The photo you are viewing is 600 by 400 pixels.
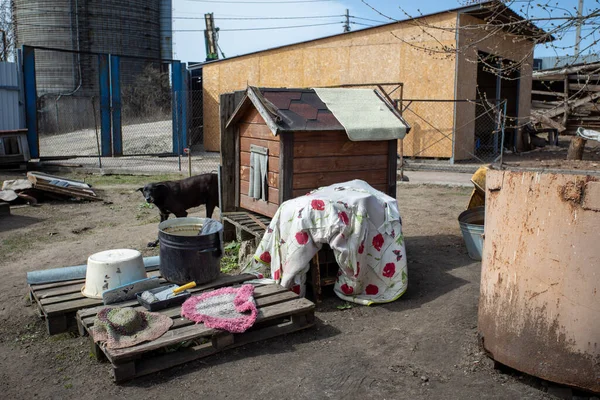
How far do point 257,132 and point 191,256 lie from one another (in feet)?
6.53

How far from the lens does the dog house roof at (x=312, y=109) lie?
17.0ft

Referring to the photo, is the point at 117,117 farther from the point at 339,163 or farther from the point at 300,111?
the point at 339,163

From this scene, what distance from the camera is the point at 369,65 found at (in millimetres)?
16281

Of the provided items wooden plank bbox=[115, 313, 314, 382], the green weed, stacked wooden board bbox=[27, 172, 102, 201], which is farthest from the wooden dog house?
stacked wooden board bbox=[27, 172, 102, 201]

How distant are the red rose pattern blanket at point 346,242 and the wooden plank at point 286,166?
1.71 ft

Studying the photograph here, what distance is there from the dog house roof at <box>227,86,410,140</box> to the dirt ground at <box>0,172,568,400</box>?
163 centimetres

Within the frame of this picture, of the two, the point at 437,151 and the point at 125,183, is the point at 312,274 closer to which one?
the point at 125,183

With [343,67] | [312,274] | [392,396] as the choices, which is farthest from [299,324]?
[343,67]

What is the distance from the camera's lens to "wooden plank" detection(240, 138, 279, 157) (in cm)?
545

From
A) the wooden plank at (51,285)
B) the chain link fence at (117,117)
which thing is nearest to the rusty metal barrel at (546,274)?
the wooden plank at (51,285)

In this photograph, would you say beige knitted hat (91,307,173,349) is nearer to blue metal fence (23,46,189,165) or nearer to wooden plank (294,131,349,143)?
wooden plank (294,131,349,143)

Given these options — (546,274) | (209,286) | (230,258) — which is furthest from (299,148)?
(546,274)

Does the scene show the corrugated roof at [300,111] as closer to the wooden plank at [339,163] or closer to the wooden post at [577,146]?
the wooden plank at [339,163]

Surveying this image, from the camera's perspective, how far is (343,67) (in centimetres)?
1698
